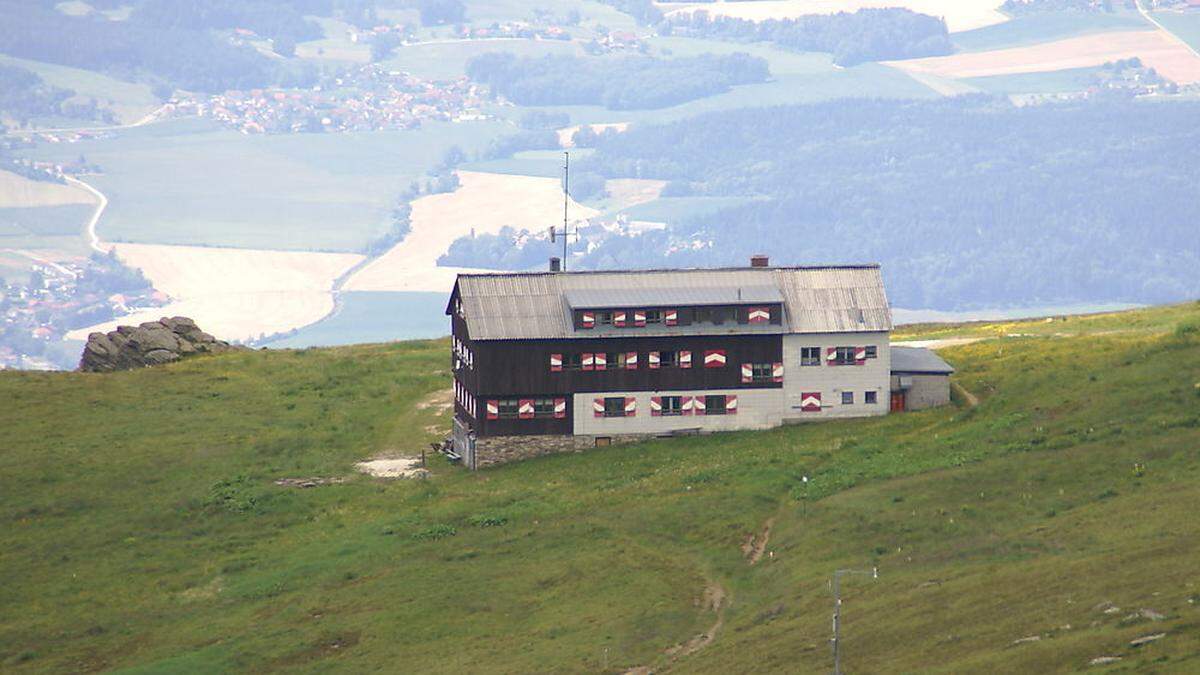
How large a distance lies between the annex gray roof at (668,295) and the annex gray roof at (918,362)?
2.44 m

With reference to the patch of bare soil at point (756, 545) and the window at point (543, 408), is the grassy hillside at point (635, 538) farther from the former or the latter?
the window at point (543, 408)

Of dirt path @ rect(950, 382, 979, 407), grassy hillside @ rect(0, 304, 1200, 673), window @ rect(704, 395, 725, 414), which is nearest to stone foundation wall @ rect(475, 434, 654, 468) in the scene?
grassy hillside @ rect(0, 304, 1200, 673)

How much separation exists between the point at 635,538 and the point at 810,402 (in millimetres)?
21561

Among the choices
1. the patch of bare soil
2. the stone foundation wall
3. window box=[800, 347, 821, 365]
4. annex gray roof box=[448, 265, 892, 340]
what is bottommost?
the patch of bare soil

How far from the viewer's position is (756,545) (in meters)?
84.8

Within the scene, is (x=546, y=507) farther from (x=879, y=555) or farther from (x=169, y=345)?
(x=169, y=345)

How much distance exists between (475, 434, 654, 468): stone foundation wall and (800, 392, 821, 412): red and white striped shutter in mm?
8037

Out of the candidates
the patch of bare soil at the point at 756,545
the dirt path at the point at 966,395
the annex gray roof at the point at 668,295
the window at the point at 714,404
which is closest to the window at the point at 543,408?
the annex gray roof at the point at 668,295

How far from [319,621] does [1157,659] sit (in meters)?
35.9

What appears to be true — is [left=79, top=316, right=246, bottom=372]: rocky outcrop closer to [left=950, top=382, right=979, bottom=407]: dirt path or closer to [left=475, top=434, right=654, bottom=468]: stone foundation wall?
[left=475, top=434, right=654, bottom=468]: stone foundation wall

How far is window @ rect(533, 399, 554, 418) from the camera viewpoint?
104 m

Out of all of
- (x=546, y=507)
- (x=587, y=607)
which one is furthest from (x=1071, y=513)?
(x=546, y=507)

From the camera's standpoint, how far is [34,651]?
80188 mm

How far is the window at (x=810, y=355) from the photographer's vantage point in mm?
105125
